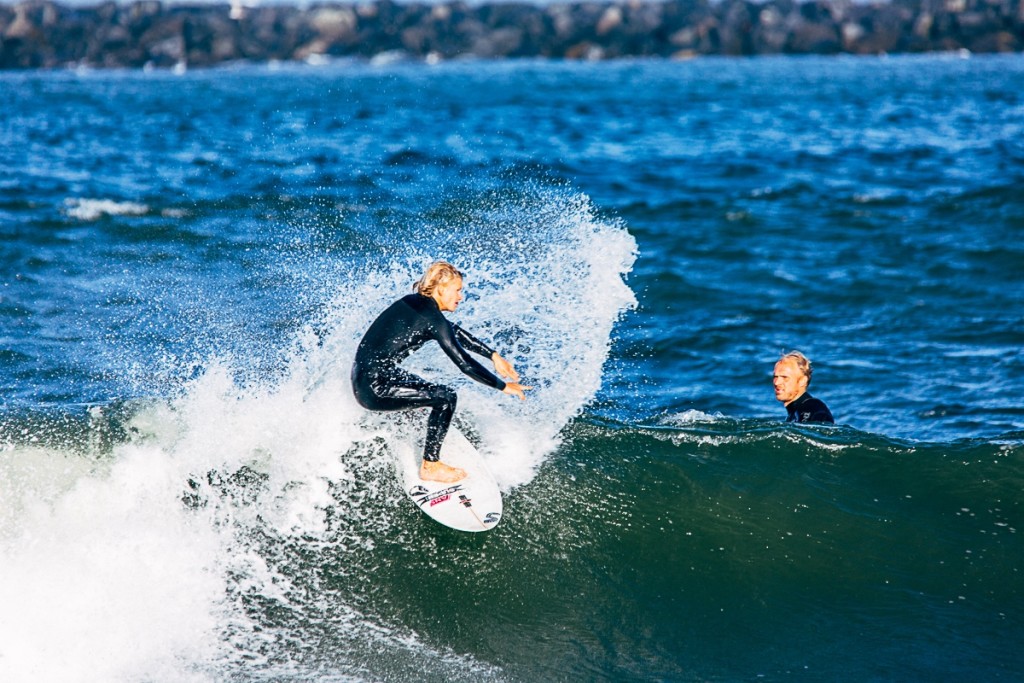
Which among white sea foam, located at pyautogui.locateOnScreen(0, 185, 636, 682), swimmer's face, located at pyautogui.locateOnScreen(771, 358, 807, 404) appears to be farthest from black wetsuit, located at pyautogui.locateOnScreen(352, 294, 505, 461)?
swimmer's face, located at pyautogui.locateOnScreen(771, 358, 807, 404)

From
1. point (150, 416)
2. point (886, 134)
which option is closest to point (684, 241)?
point (150, 416)

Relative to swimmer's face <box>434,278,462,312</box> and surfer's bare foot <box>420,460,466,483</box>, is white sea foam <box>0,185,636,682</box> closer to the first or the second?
surfer's bare foot <box>420,460,466,483</box>

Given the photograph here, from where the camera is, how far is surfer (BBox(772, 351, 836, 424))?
8586mm

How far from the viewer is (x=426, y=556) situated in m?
7.23

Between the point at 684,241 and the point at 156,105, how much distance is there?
2929 centimetres

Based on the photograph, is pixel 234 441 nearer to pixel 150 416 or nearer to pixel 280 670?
pixel 150 416

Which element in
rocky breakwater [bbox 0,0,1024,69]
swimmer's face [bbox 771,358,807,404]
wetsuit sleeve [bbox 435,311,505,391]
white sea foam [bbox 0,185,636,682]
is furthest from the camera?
rocky breakwater [bbox 0,0,1024,69]

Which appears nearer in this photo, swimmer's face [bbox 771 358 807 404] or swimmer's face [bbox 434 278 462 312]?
swimmer's face [bbox 434 278 462 312]

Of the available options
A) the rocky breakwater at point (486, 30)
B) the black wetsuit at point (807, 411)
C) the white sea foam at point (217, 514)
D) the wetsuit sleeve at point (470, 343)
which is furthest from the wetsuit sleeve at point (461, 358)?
the rocky breakwater at point (486, 30)

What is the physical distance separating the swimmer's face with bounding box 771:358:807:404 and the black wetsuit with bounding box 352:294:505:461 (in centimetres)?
282

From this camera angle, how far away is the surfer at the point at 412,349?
7.06m

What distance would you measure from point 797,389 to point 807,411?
0.70 ft

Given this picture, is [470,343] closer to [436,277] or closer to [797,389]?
[436,277]

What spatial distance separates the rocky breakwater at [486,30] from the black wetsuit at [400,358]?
8037 centimetres
